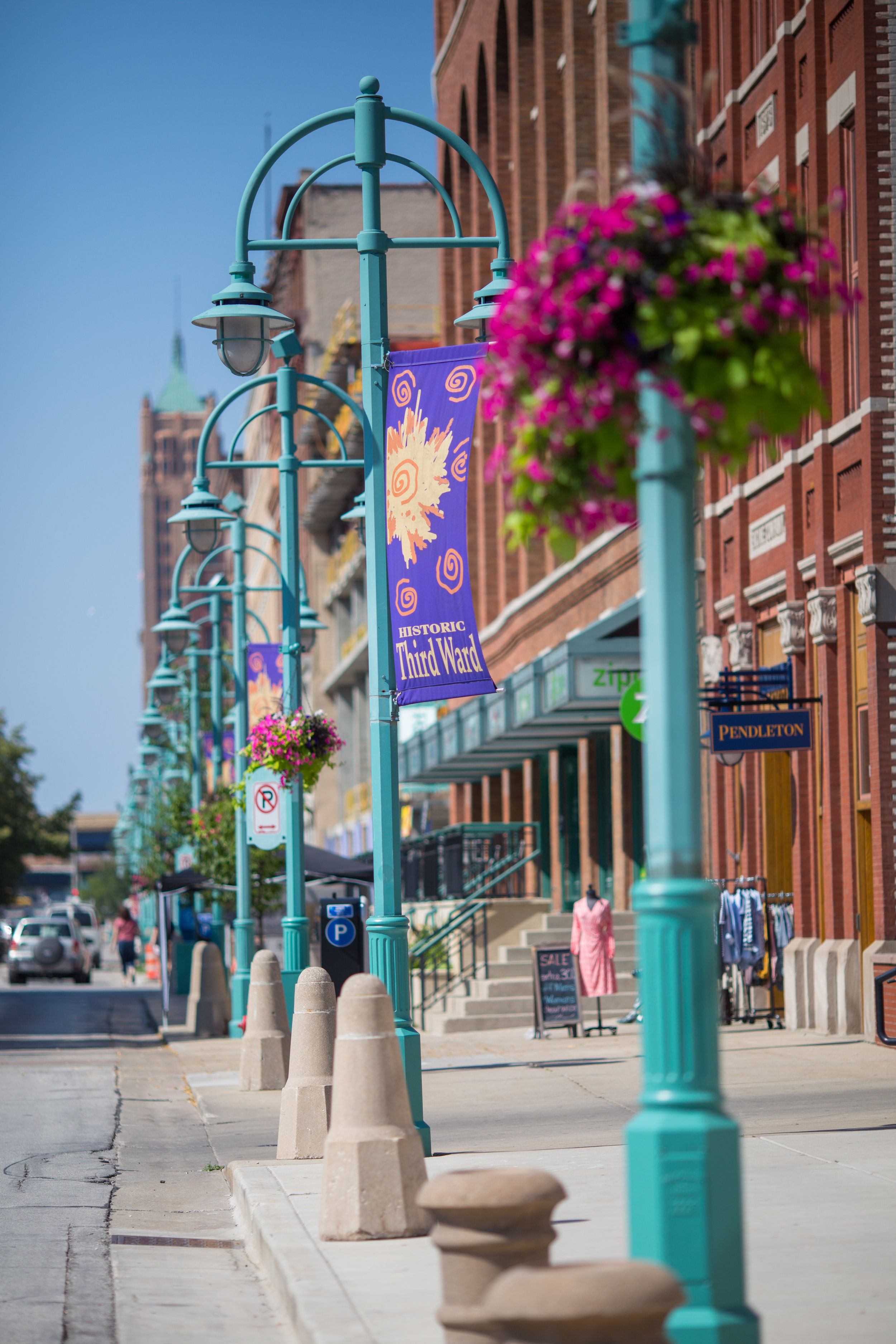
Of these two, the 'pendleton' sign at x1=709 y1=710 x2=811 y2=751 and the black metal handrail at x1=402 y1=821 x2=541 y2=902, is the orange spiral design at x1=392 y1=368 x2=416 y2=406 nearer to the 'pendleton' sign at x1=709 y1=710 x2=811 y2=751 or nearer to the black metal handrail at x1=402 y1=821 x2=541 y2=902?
the 'pendleton' sign at x1=709 y1=710 x2=811 y2=751

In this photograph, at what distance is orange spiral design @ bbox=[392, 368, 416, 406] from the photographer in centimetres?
1155

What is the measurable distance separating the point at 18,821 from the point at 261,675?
78981 mm

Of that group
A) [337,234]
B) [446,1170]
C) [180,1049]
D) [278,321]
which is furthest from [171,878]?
[337,234]

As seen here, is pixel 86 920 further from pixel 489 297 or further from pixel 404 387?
pixel 404 387

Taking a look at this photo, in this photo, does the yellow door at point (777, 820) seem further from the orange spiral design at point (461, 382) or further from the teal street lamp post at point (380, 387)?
the orange spiral design at point (461, 382)

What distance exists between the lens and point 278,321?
14.0m

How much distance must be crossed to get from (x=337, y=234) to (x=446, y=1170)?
206ft

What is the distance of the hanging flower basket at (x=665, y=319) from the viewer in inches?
198

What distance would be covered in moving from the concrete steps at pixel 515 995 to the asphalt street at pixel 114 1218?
4.35 metres

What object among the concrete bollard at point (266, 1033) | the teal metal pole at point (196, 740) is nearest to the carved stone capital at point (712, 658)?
the concrete bollard at point (266, 1033)

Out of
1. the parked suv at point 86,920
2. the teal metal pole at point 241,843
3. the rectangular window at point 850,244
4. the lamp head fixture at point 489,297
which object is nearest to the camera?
the lamp head fixture at point 489,297

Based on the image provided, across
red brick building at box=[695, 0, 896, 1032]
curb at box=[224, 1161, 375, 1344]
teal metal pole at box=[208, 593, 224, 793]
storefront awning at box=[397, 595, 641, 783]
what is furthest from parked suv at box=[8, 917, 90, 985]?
curb at box=[224, 1161, 375, 1344]

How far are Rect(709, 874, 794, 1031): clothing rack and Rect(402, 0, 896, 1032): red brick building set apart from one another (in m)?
0.43

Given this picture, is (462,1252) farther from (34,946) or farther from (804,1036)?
(34,946)
